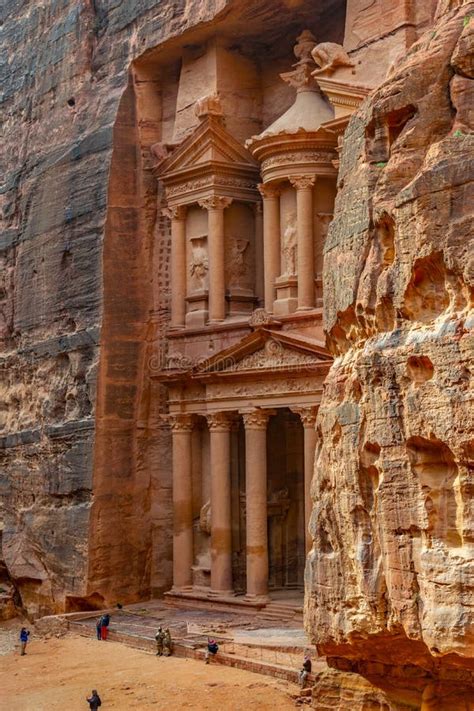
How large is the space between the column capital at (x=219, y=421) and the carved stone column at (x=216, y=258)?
2499mm

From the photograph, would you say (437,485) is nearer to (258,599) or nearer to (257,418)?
(257,418)

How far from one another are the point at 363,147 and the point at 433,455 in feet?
11.8

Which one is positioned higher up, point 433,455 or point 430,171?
point 430,171

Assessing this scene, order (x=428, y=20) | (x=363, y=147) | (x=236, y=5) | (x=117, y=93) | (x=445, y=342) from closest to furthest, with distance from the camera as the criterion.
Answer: (x=445, y=342) < (x=363, y=147) < (x=428, y=20) < (x=236, y=5) < (x=117, y=93)

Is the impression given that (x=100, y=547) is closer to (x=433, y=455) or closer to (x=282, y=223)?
(x=282, y=223)

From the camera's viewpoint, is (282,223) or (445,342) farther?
(282,223)

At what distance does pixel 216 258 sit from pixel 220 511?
6307mm

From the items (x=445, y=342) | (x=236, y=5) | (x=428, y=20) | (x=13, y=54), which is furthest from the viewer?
(x=13, y=54)

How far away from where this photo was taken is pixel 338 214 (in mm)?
12297

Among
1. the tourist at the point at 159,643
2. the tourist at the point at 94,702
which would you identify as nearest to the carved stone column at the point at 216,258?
the tourist at the point at 159,643

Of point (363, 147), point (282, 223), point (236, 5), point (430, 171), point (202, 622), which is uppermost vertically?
point (236, 5)

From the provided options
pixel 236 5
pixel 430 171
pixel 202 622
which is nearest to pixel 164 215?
pixel 236 5

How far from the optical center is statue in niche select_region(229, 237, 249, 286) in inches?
1111

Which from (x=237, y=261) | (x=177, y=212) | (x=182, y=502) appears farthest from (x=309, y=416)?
(x=177, y=212)
